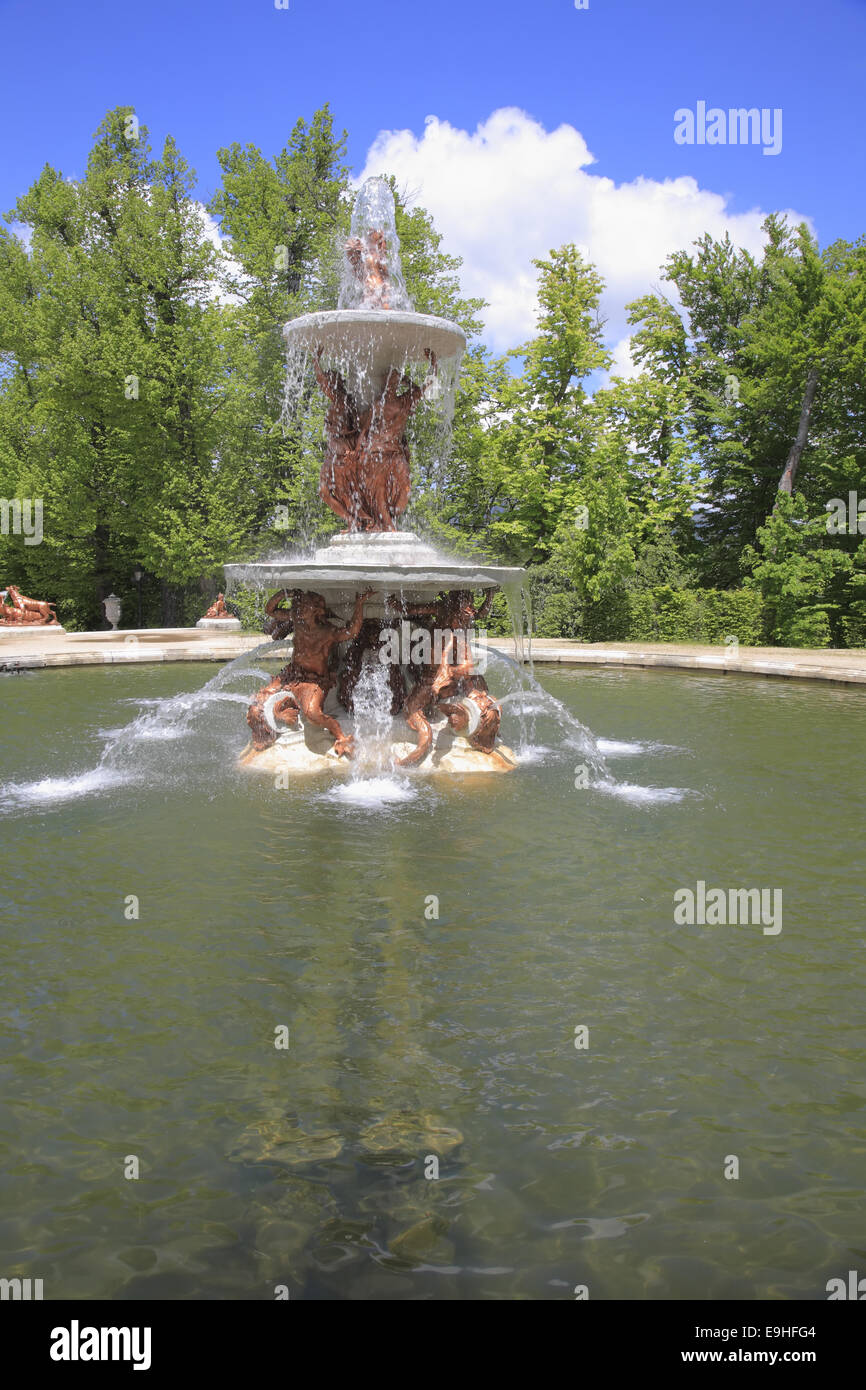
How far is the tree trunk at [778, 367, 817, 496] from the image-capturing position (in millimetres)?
28766

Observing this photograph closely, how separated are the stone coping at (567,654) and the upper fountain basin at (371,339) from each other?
8.23 meters

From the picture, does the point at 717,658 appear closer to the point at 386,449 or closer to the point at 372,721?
the point at 386,449

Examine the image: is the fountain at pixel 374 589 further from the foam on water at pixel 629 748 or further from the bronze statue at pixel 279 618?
the foam on water at pixel 629 748

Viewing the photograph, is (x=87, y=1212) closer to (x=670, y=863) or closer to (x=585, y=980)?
(x=585, y=980)

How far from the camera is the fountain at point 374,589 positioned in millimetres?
11055

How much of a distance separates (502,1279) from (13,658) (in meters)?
19.0

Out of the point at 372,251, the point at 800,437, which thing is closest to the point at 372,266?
the point at 372,251

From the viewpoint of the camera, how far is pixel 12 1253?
342 centimetres

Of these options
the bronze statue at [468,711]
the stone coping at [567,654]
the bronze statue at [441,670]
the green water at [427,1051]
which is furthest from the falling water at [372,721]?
the stone coping at [567,654]

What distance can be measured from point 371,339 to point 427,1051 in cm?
894

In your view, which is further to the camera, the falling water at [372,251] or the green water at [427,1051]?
the falling water at [372,251]

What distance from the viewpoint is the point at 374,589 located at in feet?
37.2

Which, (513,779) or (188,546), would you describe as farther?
(188,546)
